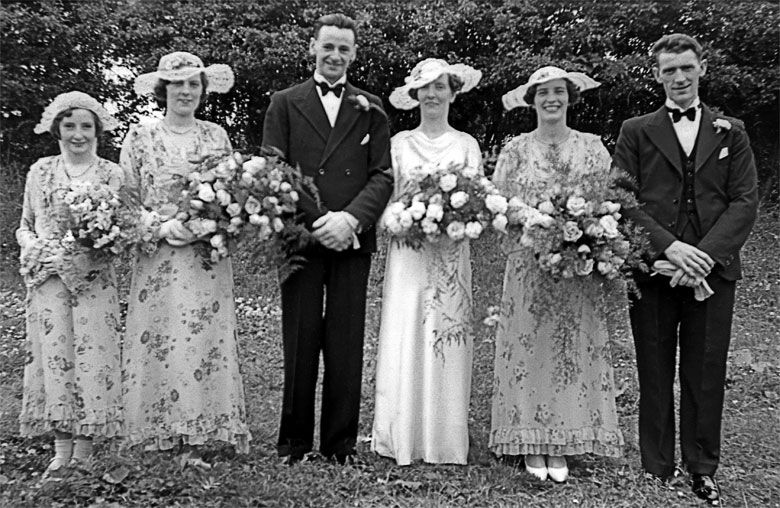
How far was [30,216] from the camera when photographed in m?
4.67

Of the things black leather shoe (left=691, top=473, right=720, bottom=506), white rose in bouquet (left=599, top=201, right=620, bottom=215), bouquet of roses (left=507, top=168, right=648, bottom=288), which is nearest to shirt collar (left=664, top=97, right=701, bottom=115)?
bouquet of roses (left=507, top=168, right=648, bottom=288)

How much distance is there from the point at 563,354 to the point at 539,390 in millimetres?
266

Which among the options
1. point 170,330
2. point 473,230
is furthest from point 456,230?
point 170,330

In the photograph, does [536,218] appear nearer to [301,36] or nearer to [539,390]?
[539,390]

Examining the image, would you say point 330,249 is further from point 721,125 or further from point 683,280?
point 721,125

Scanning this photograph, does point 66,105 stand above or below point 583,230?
above

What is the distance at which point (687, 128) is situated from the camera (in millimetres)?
4379

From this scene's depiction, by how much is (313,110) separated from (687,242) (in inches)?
89.9

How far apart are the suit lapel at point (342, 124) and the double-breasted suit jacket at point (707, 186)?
1.70 meters

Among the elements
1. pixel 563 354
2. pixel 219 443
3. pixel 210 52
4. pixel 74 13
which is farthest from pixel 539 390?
pixel 74 13

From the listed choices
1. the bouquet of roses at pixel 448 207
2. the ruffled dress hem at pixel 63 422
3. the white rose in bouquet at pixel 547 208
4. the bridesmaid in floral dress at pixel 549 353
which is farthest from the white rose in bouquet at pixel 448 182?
the ruffled dress hem at pixel 63 422

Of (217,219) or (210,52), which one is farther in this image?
(210,52)

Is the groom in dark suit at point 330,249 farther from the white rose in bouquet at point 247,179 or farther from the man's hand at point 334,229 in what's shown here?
the white rose in bouquet at point 247,179

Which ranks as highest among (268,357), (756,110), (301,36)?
(301,36)
